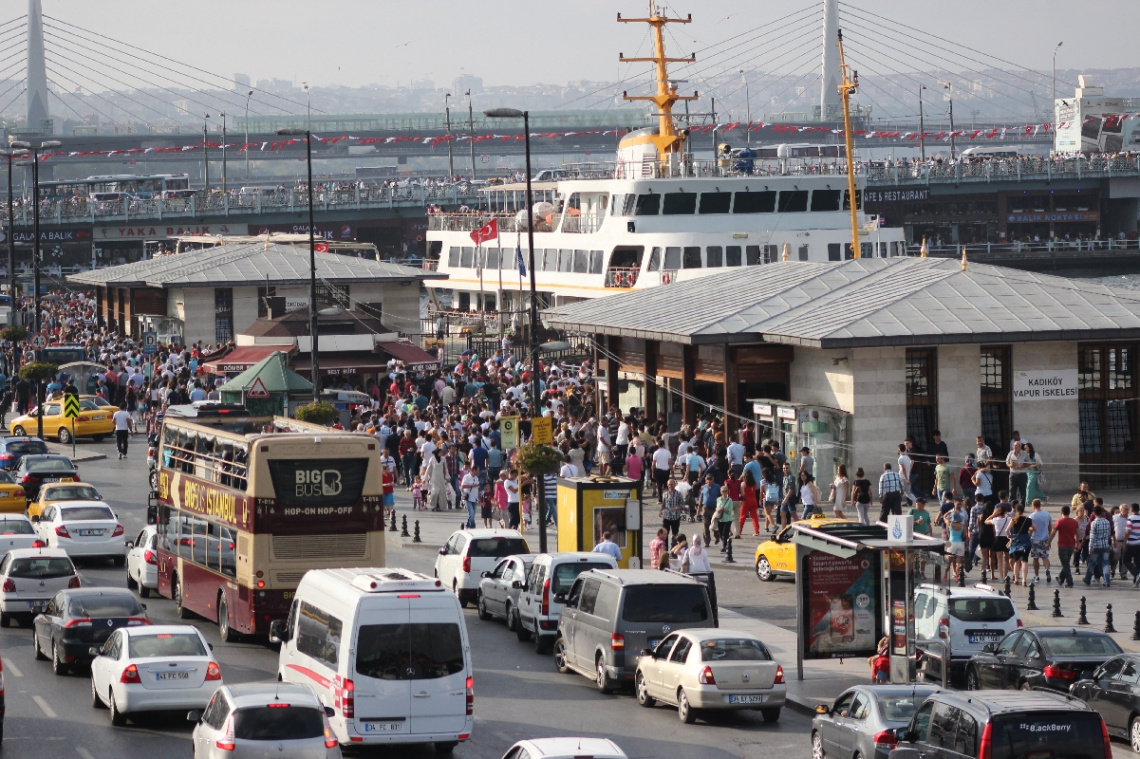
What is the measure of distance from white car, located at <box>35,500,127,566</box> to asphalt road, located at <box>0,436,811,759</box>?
6055 millimetres

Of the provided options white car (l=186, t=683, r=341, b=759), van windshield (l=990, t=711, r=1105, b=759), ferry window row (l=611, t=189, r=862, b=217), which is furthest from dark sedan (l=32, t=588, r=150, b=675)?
ferry window row (l=611, t=189, r=862, b=217)

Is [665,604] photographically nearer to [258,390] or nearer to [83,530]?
[83,530]

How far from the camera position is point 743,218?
6856 cm

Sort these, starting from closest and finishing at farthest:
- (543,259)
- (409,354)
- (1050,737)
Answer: (1050,737), (409,354), (543,259)

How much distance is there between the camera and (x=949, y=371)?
119 ft

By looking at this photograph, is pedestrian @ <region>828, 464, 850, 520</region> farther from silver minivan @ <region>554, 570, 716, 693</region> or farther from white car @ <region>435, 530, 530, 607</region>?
silver minivan @ <region>554, 570, 716, 693</region>

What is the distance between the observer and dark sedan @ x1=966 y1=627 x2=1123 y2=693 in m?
19.8

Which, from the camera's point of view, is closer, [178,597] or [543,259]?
[178,597]

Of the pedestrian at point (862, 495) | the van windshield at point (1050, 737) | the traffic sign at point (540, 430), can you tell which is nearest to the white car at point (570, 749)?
the van windshield at point (1050, 737)

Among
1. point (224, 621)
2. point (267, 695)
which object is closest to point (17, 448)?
point (224, 621)

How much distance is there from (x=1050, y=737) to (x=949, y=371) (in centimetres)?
2192

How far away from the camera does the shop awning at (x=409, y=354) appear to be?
179ft

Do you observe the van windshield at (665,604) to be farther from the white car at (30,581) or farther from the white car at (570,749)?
the white car at (30,581)

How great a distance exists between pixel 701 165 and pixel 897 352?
3898 cm
